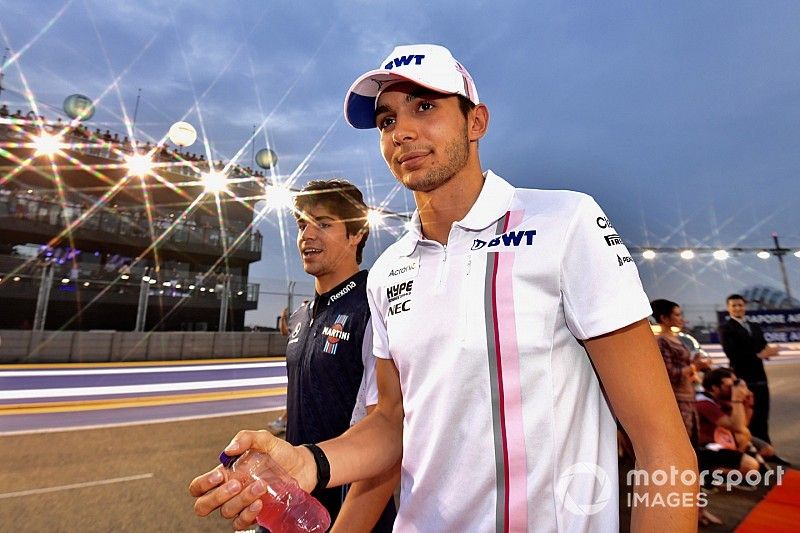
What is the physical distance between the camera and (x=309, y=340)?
2928 millimetres

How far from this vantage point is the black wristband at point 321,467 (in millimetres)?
1438

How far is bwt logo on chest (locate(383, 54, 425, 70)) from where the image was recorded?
5.20 ft

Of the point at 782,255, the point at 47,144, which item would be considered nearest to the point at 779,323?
the point at 782,255

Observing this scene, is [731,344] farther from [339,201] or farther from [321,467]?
[321,467]

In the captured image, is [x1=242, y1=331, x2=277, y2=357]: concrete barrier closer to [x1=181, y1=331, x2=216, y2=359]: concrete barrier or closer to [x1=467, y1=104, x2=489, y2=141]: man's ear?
[x1=181, y1=331, x2=216, y2=359]: concrete barrier

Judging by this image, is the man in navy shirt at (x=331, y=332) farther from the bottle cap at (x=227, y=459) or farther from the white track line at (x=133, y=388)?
the white track line at (x=133, y=388)

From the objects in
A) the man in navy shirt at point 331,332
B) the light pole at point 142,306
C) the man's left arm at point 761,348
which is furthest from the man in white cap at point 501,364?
the light pole at point 142,306

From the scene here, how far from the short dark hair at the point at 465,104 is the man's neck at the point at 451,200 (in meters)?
0.20

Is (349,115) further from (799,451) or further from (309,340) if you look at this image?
(799,451)

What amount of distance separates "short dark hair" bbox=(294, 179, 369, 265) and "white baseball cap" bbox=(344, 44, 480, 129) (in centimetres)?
151

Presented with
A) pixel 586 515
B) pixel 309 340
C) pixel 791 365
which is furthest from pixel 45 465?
pixel 791 365

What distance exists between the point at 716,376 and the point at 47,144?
32788 millimetres

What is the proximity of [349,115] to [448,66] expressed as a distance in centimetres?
56

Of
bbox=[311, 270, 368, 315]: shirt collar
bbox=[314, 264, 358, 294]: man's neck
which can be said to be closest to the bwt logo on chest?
bbox=[311, 270, 368, 315]: shirt collar
